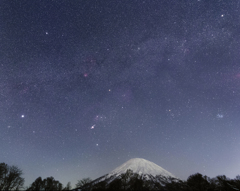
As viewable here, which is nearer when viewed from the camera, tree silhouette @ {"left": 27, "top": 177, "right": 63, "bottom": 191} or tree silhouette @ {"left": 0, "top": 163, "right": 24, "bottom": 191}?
tree silhouette @ {"left": 0, "top": 163, "right": 24, "bottom": 191}

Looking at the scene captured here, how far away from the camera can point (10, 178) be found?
3201 inches

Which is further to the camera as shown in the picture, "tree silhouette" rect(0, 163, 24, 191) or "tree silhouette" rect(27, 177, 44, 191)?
"tree silhouette" rect(27, 177, 44, 191)

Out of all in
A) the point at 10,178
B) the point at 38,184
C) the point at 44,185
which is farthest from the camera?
the point at 44,185

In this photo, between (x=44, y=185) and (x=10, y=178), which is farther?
(x=44, y=185)

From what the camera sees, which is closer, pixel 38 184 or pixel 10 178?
pixel 10 178

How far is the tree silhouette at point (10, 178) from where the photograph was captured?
3056 inches

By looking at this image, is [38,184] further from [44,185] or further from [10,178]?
[10,178]

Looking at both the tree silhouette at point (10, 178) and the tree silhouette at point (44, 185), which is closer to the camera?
the tree silhouette at point (10, 178)

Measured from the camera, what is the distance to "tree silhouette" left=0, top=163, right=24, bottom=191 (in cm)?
7761

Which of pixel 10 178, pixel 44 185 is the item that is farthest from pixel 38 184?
pixel 10 178

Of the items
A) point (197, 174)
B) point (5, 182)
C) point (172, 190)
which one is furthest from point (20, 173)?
point (197, 174)

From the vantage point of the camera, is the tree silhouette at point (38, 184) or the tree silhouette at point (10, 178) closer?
the tree silhouette at point (10, 178)

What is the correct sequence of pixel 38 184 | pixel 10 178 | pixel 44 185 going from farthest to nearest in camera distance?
1. pixel 44 185
2. pixel 38 184
3. pixel 10 178

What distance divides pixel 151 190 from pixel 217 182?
5895 centimetres
